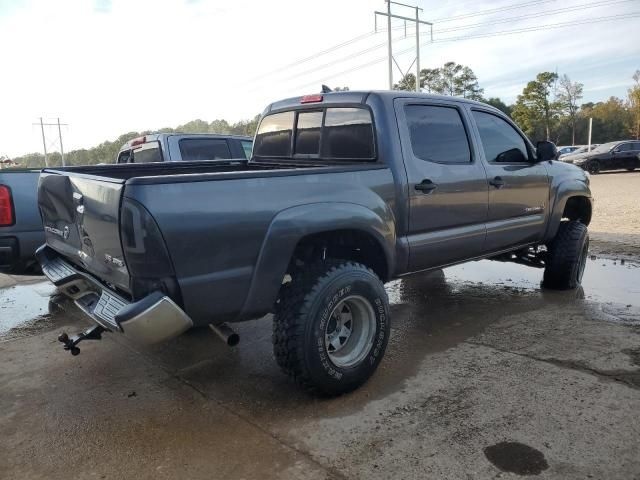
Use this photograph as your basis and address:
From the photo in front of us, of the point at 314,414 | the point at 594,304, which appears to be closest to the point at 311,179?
the point at 314,414

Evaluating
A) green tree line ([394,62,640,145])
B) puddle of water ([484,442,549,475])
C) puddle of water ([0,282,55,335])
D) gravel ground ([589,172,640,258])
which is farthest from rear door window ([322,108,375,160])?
green tree line ([394,62,640,145])

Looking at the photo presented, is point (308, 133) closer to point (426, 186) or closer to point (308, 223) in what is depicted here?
point (426, 186)

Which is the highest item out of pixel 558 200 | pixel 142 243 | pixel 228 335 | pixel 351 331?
pixel 142 243

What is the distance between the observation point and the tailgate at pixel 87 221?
Result: 277 centimetres

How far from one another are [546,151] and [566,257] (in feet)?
3.95

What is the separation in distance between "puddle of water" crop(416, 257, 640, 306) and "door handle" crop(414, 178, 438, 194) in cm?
207

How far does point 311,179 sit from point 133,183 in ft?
3.41

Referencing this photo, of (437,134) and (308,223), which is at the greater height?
(437,134)

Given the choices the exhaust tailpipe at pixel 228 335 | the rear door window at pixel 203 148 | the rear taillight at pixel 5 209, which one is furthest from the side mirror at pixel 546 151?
the rear taillight at pixel 5 209

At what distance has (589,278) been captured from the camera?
6172 millimetres

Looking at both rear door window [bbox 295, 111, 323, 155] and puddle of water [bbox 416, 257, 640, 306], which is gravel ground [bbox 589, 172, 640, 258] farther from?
rear door window [bbox 295, 111, 323, 155]

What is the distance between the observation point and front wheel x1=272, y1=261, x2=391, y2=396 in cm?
308

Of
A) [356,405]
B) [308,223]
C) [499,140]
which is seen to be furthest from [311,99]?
[356,405]

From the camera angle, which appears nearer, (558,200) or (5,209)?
(5,209)
